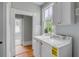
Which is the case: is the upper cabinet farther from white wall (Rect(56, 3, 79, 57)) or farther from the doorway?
→ the doorway

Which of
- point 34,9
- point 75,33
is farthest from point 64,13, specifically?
point 34,9

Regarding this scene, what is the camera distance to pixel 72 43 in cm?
239

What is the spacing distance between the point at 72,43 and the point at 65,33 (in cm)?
37

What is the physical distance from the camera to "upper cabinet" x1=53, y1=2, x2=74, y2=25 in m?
2.07

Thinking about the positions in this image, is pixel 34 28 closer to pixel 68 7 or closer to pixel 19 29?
pixel 19 29

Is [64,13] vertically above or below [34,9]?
below

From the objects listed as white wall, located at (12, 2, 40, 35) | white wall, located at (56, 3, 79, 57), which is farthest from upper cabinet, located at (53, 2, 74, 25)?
white wall, located at (12, 2, 40, 35)

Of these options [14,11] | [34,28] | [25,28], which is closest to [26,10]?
[14,11]

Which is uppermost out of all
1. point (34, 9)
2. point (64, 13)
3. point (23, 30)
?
point (34, 9)

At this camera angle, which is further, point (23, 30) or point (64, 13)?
point (23, 30)

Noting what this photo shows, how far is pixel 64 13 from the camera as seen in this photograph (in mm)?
2240

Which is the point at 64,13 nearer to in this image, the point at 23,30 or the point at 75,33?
the point at 75,33

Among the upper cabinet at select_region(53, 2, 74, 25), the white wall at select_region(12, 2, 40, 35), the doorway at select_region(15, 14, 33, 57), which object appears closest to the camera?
the upper cabinet at select_region(53, 2, 74, 25)

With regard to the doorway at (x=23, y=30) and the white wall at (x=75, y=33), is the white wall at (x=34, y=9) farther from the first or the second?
the white wall at (x=75, y=33)
